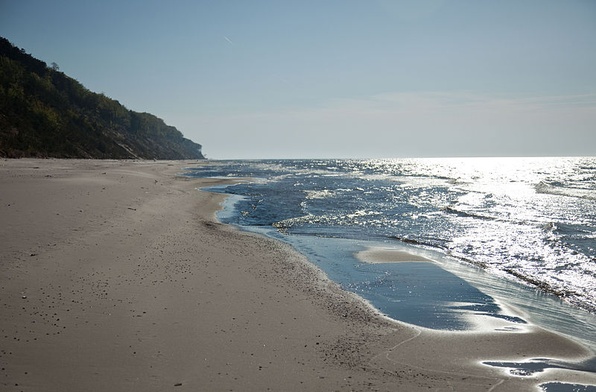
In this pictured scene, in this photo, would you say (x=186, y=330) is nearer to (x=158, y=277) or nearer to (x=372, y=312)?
(x=158, y=277)

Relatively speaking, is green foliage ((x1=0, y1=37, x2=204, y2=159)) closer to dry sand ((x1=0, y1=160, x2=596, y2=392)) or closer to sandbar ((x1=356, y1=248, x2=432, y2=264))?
dry sand ((x1=0, y1=160, x2=596, y2=392))

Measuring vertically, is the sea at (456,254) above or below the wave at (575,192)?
below

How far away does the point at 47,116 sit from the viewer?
6212 cm

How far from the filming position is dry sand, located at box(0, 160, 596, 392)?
5531 mm

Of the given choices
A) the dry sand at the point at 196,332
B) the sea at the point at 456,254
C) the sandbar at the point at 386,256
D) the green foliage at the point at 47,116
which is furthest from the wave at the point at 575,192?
the green foliage at the point at 47,116

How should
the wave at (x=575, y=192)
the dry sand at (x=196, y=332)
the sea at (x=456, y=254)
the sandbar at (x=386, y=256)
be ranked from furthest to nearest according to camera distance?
the wave at (x=575, y=192) < the sandbar at (x=386, y=256) < the sea at (x=456, y=254) < the dry sand at (x=196, y=332)

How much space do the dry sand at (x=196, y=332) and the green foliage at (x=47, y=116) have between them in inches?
1804

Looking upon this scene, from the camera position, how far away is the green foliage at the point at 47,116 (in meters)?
52.8

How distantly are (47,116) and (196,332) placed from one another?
70.0m

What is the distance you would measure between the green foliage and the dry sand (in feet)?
150

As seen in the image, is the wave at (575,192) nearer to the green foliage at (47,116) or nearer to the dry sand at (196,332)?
the dry sand at (196,332)

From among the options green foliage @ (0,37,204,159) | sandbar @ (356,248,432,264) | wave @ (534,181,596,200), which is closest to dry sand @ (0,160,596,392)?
sandbar @ (356,248,432,264)

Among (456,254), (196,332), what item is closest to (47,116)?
(456,254)

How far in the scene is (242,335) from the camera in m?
7.06
